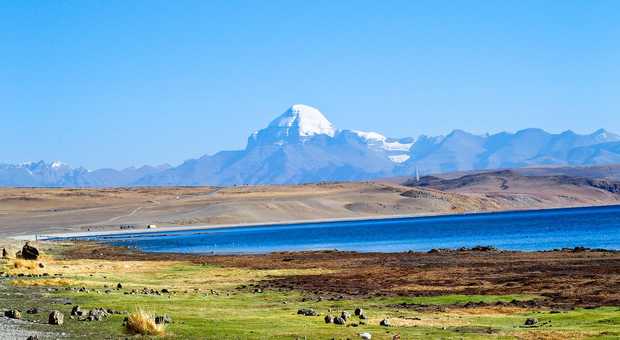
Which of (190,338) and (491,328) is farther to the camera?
(491,328)

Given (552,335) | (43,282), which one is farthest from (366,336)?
(43,282)

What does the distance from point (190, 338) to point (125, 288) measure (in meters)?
15.4

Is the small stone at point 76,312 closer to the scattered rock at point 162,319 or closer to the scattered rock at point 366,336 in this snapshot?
the scattered rock at point 162,319

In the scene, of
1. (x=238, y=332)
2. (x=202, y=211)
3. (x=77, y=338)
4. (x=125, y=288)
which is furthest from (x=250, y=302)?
(x=202, y=211)

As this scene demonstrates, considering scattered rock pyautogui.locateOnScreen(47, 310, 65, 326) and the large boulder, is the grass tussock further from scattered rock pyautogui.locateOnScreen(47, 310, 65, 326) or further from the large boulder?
the large boulder

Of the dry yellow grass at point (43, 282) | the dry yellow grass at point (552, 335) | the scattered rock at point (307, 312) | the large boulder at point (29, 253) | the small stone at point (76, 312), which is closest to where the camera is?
the dry yellow grass at point (552, 335)

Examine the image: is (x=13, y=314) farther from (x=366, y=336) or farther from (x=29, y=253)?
(x=29, y=253)

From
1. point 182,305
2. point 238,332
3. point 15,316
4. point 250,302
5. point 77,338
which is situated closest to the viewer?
point 77,338

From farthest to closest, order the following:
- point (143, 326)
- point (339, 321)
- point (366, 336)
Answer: point (339, 321) < point (143, 326) < point (366, 336)

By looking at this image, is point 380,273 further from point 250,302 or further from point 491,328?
point 491,328

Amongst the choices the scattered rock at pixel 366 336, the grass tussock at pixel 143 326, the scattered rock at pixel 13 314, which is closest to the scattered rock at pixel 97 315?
the scattered rock at pixel 13 314

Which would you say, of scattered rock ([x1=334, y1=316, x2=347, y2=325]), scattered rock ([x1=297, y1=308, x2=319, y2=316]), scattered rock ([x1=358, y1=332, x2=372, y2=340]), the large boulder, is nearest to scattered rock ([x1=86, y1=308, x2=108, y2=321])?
scattered rock ([x1=297, y1=308, x2=319, y2=316])

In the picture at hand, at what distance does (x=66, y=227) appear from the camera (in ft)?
554

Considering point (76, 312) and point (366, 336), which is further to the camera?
point (76, 312)
